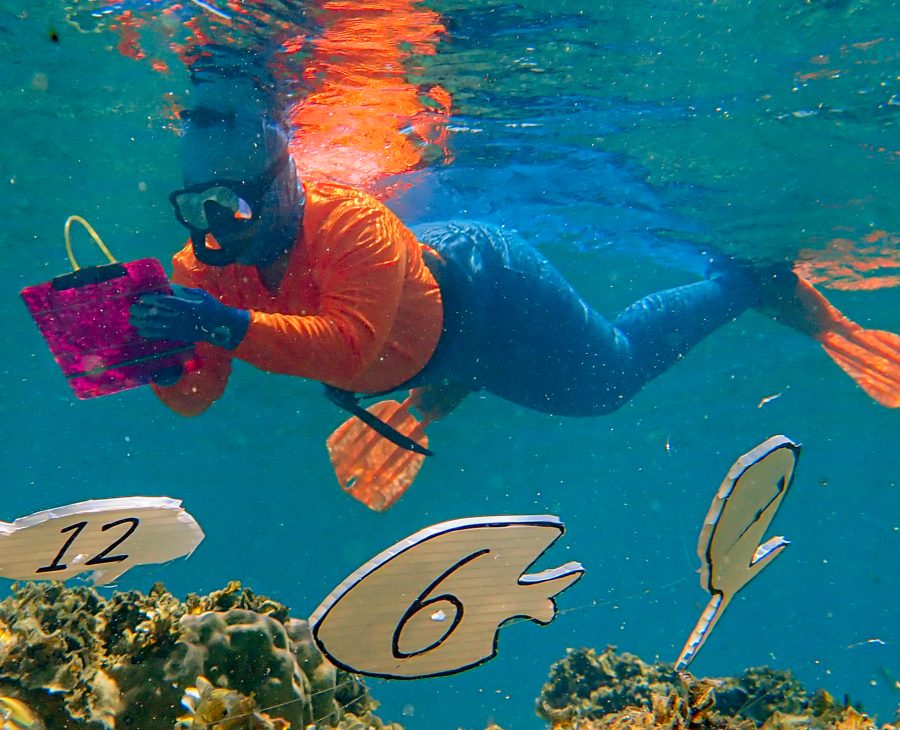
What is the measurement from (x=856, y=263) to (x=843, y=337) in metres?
8.99

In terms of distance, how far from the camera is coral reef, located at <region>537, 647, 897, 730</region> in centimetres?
208

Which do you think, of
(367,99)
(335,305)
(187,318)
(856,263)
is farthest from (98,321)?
(856,263)

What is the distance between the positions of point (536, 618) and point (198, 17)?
8.06 meters

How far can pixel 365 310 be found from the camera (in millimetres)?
4387

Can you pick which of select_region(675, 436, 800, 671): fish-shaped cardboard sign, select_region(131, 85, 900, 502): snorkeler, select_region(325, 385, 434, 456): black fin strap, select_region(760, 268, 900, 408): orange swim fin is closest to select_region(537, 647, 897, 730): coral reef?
select_region(675, 436, 800, 671): fish-shaped cardboard sign

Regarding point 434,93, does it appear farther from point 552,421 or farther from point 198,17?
point 552,421

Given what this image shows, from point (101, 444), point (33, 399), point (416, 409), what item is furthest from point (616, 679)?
point (101, 444)

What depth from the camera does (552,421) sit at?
3391 cm

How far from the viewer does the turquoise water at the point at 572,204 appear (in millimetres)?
8789

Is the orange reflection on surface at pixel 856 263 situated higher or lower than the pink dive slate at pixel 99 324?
lower

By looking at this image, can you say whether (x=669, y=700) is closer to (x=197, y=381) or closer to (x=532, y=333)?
(x=197, y=381)

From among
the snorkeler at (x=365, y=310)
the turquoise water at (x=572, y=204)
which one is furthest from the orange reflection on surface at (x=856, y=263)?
the snorkeler at (x=365, y=310)

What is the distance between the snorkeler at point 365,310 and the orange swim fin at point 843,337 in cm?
275

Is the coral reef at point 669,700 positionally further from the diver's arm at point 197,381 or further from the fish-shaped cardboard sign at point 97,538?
the diver's arm at point 197,381
